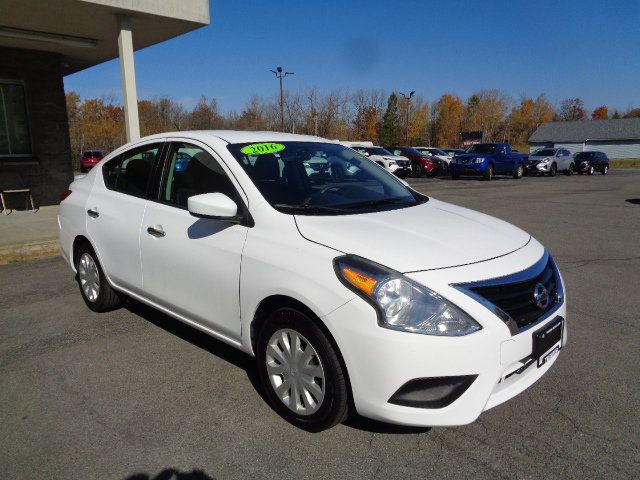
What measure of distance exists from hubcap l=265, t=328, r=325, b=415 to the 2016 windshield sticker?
4.44 ft

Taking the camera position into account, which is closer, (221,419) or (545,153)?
(221,419)

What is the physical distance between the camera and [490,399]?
8.02ft

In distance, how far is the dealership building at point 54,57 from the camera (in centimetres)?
909

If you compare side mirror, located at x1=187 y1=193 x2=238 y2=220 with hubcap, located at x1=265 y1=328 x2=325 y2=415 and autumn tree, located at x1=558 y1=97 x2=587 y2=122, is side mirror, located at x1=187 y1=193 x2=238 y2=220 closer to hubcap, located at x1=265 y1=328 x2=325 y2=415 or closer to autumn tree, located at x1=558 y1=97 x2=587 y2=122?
hubcap, located at x1=265 y1=328 x2=325 y2=415

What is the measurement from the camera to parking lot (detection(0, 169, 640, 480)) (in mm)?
2484

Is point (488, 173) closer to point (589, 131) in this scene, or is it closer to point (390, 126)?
point (589, 131)

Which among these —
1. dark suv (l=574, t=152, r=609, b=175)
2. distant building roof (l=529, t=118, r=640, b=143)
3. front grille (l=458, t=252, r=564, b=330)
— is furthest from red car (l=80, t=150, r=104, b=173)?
distant building roof (l=529, t=118, r=640, b=143)

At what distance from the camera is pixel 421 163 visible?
90.1ft

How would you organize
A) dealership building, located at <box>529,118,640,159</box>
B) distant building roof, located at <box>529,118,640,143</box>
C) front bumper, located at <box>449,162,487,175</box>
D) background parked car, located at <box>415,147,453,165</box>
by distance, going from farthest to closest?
distant building roof, located at <box>529,118,640,143</box> → dealership building, located at <box>529,118,640,159</box> → background parked car, located at <box>415,147,453,165</box> → front bumper, located at <box>449,162,487,175</box>

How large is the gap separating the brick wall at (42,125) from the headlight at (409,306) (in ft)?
41.0

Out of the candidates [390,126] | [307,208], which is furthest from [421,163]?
[390,126]

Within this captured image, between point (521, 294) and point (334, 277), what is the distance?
99cm

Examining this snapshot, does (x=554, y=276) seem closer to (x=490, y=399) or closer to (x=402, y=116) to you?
(x=490, y=399)

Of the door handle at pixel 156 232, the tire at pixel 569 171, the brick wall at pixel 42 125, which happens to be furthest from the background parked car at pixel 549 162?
the door handle at pixel 156 232
